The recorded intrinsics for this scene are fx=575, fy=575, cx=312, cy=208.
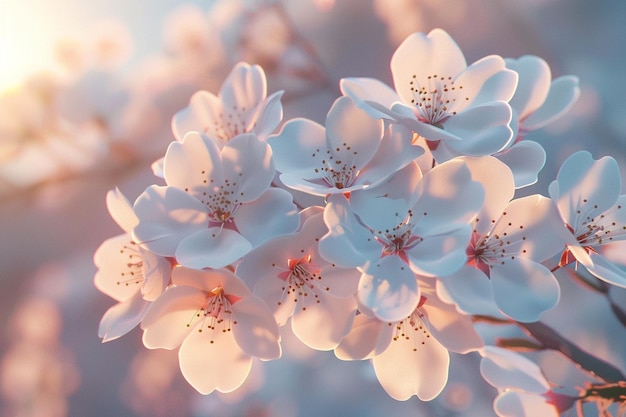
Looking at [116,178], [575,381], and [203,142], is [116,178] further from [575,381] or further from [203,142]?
[575,381]

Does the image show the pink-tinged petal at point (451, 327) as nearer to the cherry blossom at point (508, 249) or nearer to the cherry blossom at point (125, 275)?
the cherry blossom at point (508, 249)

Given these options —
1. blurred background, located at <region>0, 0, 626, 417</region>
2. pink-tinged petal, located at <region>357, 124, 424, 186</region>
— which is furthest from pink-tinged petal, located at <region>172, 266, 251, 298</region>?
blurred background, located at <region>0, 0, 626, 417</region>

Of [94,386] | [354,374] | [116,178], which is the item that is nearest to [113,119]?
A: [116,178]

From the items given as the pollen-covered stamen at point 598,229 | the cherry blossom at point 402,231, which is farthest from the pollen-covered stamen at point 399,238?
the pollen-covered stamen at point 598,229

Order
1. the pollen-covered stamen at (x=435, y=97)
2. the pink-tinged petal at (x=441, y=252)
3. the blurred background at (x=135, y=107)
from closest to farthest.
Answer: the pink-tinged petal at (x=441, y=252), the pollen-covered stamen at (x=435, y=97), the blurred background at (x=135, y=107)

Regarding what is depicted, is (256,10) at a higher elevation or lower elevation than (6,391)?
higher

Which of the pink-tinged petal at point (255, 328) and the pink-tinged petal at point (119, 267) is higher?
the pink-tinged petal at point (255, 328)
